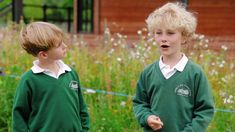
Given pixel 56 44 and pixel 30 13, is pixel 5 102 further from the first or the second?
pixel 30 13

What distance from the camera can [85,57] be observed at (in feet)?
27.0

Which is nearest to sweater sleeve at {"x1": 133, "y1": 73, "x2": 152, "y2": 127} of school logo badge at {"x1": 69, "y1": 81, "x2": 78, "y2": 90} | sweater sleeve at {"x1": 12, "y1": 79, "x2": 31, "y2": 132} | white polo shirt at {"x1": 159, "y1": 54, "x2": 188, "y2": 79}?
white polo shirt at {"x1": 159, "y1": 54, "x2": 188, "y2": 79}

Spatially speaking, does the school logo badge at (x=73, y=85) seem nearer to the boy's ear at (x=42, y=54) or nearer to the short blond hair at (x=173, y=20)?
the boy's ear at (x=42, y=54)

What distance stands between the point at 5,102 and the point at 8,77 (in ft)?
1.63

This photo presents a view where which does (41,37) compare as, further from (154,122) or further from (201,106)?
(201,106)

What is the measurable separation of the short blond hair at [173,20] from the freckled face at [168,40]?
0.10 feet

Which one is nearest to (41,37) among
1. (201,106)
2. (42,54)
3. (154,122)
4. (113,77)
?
(42,54)

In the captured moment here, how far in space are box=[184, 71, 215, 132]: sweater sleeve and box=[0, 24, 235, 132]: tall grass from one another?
6.60 ft

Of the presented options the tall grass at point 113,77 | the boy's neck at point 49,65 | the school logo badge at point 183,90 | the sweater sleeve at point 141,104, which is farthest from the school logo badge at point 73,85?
the tall grass at point 113,77

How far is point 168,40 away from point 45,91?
805mm

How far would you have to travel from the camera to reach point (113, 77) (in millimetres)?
7164

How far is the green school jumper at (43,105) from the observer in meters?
3.72

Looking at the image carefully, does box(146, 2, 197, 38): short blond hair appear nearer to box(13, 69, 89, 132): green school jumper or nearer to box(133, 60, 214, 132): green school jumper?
box(133, 60, 214, 132): green school jumper

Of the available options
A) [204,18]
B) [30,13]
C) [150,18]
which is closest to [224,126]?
[150,18]
